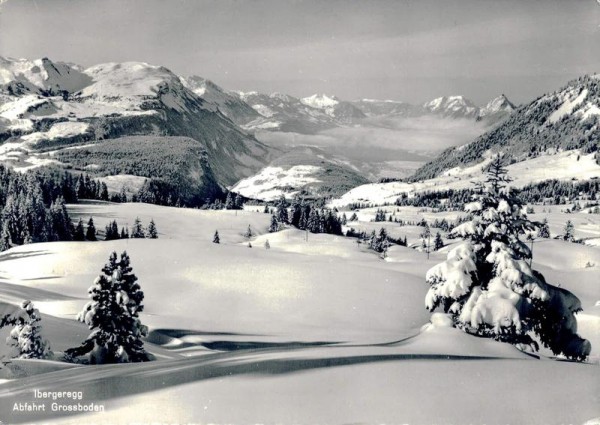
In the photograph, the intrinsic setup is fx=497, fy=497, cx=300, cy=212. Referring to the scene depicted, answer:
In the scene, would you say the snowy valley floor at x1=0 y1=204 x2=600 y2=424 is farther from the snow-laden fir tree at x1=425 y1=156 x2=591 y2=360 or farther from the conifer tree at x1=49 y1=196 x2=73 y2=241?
the conifer tree at x1=49 y1=196 x2=73 y2=241

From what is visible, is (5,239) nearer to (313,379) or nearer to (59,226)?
(59,226)

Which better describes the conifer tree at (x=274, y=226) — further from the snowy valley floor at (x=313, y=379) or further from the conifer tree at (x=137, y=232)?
the snowy valley floor at (x=313, y=379)

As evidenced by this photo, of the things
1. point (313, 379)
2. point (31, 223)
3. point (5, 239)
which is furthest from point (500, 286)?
point (31, 223)

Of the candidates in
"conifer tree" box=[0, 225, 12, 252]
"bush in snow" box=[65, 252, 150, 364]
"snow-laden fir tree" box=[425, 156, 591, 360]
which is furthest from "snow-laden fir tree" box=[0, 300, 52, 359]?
"conifer tree" box=[0, 225, 12, 252]

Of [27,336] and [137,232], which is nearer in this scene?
[27,336]

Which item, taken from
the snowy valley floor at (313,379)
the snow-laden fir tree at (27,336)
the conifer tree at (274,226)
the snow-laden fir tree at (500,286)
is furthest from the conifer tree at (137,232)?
the snow-laden fir tree at (500,286)

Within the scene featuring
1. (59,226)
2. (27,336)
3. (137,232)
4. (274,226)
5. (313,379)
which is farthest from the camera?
(274,226)

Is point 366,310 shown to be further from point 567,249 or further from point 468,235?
point 567,249
